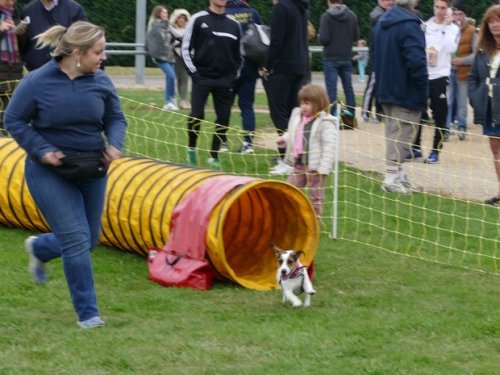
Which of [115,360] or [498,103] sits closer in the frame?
[115,360]

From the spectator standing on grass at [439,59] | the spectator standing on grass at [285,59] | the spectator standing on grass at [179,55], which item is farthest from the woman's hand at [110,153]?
the spectator standing on grass at [179,55]

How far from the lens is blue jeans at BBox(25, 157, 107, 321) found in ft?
21.2

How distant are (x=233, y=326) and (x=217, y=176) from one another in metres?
1.69

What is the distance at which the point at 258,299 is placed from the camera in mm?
7531

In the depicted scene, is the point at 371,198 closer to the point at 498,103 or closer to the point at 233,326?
the point at 498,103

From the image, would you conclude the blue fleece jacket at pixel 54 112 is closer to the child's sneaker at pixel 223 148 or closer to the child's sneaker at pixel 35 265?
the child's sneaker at pixel 35 265

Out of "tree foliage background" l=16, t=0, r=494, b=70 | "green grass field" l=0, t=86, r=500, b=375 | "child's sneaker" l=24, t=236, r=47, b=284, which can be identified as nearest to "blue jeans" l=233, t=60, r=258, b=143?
"green grass field" l=0, t=86, r=500, b=375

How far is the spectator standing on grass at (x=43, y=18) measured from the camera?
440 inches

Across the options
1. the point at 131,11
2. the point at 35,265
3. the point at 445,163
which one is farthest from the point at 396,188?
the point at 131,11

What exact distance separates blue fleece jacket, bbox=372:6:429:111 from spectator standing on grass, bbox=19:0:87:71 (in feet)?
9.40

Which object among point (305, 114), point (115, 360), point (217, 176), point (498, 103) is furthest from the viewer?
point (498, 103)

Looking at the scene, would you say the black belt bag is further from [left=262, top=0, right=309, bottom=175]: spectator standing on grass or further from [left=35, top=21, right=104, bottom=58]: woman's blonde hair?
[left=262, top=0, right=309, bottom=175]: spectator standing on grass

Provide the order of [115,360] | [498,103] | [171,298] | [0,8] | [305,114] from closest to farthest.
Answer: [115,360], [171,298], [305,114], [498,103], [0,8]

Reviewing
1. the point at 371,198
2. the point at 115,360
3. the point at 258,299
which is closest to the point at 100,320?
the point at 115,360
